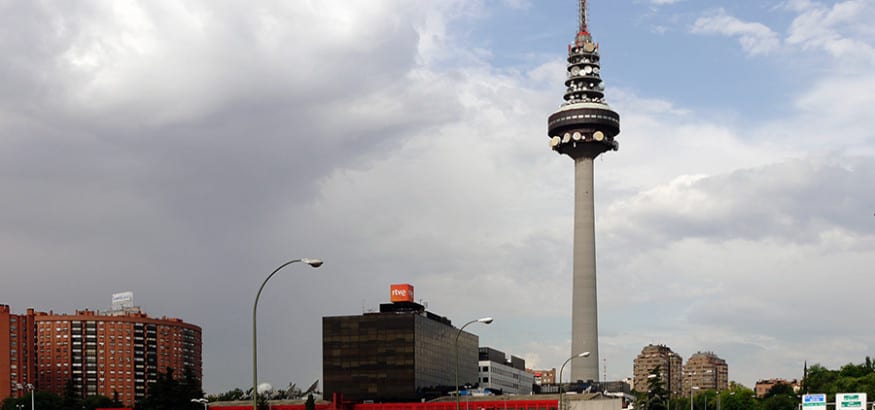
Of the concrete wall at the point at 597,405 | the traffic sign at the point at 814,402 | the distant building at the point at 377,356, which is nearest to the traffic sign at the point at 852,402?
the traffic sign at the point at 814,402

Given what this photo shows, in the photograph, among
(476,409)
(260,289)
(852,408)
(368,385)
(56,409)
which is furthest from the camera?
(56,409)

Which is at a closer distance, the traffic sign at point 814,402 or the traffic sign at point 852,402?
the traffic sign at point 852,402

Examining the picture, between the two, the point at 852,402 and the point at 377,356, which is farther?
the point at 377,356

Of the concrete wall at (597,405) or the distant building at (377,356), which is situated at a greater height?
the distant building at (377,356)

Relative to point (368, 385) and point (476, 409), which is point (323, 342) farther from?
point (476, 409)

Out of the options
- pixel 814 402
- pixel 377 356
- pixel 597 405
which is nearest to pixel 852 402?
pixel 814 402

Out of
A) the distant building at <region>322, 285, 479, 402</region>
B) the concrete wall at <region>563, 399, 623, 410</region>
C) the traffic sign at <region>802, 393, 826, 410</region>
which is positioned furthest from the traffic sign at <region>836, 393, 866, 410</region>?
the distant building at <region>322, 285, 479, 402</region>

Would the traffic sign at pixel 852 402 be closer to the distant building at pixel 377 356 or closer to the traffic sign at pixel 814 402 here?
the traffic sign at pixel 814 402

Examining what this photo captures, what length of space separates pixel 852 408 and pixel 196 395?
96.1 meters

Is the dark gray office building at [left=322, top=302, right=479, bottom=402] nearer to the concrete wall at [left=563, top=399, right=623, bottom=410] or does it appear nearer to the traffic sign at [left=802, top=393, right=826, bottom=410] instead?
the concrete wall at [left=563, top=399, right=623, bottom=410]

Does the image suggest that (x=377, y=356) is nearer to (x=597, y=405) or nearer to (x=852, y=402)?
(x=597, y=405)

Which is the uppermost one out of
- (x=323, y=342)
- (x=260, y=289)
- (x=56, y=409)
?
(x=260, y=289)

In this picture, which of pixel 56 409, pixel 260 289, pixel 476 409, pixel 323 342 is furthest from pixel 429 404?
pixel 260 289

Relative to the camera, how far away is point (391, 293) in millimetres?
176000
